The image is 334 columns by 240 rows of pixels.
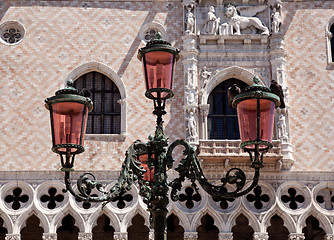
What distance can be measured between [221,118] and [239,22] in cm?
282

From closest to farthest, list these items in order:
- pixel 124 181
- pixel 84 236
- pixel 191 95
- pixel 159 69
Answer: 1. pixel 124 181
2. pixel 159 69
3. pixel 84 236
4. pixel 191 95

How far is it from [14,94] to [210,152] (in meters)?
5.59

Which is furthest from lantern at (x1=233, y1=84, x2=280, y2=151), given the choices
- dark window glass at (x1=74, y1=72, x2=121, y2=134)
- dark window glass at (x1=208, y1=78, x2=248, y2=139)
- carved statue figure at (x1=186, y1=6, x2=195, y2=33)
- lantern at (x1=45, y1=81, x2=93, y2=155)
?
carved statue figure at (x1=186, y1=6, x2=195, y2=33)

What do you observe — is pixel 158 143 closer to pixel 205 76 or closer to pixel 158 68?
pixel 158 68

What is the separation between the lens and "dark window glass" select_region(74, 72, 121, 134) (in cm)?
1755

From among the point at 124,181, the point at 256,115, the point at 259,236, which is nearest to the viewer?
the point at 256,115

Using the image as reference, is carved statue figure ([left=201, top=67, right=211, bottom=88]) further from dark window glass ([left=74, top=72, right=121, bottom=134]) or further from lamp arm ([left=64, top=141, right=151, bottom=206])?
lamp arm ([left=64, top=141, right=151, bottom=206])

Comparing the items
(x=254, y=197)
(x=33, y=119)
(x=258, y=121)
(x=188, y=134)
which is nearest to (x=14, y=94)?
(x=33, y=119)

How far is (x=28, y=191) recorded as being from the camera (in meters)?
16.7

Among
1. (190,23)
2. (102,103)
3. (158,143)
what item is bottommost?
(158,143)

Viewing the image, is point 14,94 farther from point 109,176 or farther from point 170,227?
point 170,227

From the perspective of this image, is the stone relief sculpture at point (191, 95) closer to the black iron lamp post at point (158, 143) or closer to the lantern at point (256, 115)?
the black iron lamp post at point (158, 143)

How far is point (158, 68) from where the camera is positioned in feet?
27.7

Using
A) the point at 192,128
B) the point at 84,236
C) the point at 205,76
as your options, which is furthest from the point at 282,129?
the point at 84,236
